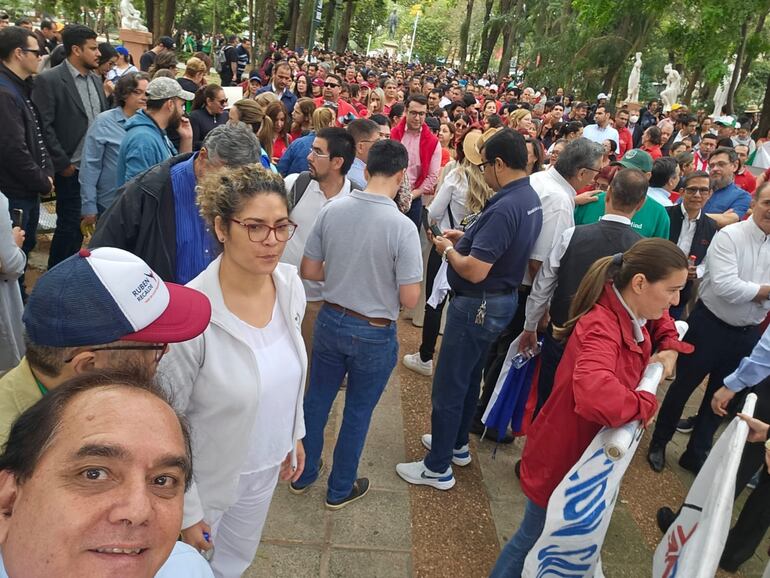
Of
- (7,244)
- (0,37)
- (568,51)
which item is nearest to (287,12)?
(568,51)

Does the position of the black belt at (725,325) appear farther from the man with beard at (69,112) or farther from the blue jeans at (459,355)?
the man with beard at (69,112)

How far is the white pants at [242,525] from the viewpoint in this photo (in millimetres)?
2240

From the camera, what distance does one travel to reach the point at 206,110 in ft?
19.0

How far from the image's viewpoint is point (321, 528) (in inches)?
122

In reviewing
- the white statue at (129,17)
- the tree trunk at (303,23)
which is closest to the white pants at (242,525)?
the white statue at (129,17)

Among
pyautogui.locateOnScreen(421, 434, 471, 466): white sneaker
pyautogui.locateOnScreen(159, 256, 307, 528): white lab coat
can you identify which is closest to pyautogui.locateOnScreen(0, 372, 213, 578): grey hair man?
pyautogui.locateOnScreen(159, 256, 307, 528): white lab coat

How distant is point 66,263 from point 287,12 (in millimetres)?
40964

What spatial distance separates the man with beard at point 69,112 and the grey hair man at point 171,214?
2675 millimetres

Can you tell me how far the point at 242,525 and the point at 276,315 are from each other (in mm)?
915

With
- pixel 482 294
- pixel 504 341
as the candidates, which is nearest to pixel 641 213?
pixel 504 341

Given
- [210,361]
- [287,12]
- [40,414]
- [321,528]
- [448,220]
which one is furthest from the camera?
[287,12]

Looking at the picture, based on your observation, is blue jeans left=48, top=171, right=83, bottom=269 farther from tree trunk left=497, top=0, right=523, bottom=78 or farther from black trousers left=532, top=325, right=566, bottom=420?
tree trunk left=497, top=0, right=523, bottom=78

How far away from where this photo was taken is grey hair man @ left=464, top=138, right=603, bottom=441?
3725 millimetres

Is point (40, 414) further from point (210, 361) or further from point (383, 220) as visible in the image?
point (383, 220)
